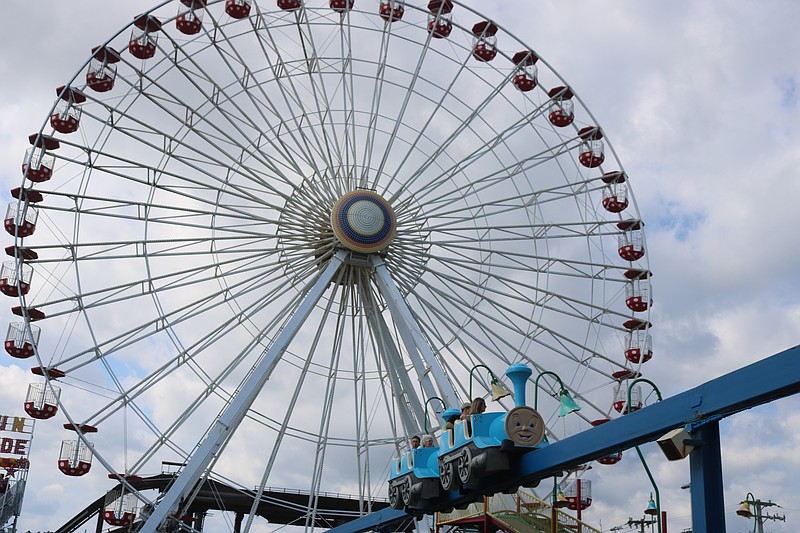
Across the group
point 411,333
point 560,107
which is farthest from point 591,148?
point 411,333

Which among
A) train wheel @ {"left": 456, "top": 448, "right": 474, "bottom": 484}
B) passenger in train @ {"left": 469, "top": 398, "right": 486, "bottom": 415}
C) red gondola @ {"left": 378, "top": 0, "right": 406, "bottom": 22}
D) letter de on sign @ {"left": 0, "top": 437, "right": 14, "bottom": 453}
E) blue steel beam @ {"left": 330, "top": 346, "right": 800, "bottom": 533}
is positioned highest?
red gondola @ {"left": 378, "top": 0, "right": 406, "bottom": 22}

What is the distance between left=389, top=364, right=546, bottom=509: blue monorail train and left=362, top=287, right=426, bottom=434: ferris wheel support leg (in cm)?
1032

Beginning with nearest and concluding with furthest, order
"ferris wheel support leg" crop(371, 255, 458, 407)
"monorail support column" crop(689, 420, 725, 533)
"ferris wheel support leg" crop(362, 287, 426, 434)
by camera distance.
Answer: "monorail support column" crop(689, 420, 725, 533), "ferris wheel support leg" crop(371, 255, 458, 407), "ferris wheel support leg" crop(362, 287, 426, 434)

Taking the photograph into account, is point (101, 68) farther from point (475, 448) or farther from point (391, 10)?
point (475, 448)

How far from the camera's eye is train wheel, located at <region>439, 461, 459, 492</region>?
11.8 metres

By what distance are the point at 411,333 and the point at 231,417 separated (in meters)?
4.83

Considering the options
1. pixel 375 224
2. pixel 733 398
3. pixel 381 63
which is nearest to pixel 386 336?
pixel 375 224

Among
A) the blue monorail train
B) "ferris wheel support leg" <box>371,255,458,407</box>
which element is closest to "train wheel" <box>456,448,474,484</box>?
the blue monorail train

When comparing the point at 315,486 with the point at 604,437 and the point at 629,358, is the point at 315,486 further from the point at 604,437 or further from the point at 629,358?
the point at 604,437

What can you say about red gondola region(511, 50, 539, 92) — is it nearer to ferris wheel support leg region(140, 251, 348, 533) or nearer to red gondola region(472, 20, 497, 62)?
red gondola region(472, 20, 497, 62)

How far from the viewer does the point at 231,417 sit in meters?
22.1

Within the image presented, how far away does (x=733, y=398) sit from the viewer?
743 centimetres

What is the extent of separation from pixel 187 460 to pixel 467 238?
9741 millimetres

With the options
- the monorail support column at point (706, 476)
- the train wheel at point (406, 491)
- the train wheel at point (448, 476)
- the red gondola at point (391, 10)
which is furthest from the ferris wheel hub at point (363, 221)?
the monorail support column at point (706, 476)
